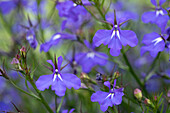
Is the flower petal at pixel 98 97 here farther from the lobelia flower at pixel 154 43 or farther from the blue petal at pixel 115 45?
the lobelia flower at pixel 154 43

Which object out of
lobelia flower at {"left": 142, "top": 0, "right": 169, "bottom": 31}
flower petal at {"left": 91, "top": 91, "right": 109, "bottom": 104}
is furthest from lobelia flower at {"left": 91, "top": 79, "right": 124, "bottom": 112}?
lobelia flower at {"left": 142, "top": 0, "right": 169, "bottom": 31}

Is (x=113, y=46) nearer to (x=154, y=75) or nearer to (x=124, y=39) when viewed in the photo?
(x=124, y=39)

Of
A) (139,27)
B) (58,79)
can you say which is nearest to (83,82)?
(58,79)

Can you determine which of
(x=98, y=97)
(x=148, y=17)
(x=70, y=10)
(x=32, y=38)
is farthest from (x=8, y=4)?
(x=98, y=97)

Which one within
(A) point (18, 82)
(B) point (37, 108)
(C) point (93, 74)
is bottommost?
(B) point (37, 108)

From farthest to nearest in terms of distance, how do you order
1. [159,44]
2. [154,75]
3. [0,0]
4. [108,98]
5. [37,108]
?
[0,0] < [37,108] < [154,75] < [159,44] < [108,98]

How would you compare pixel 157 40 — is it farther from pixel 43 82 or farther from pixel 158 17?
pixel 43 82

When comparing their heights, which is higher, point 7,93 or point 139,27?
point 139,27

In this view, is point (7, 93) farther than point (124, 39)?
Yes
